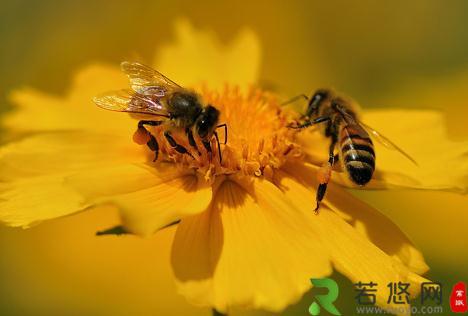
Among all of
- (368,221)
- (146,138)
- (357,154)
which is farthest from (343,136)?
(146,138)

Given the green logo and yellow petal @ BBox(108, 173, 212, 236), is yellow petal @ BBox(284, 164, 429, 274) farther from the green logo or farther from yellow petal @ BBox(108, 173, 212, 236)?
yellow petal @ BBox(108, 173, 212, 236)

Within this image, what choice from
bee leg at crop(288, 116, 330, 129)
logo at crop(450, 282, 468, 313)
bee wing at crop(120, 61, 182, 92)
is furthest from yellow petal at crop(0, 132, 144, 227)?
logo at crop(450, 282, 468, 313)

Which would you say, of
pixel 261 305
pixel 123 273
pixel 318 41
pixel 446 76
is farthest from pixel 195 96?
pixel 318 41

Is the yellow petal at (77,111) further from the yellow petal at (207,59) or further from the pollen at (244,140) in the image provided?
the pollen at (244,140)

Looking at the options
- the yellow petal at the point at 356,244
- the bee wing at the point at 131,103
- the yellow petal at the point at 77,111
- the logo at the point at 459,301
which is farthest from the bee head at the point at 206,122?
the logo at the point at 459,301

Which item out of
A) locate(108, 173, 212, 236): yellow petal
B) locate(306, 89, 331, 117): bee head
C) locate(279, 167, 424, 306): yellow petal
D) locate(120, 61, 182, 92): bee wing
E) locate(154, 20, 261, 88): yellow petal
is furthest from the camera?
locate(154, 20, 261, 88): yellow petal

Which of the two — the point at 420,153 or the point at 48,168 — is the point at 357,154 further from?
the point at 48,168
